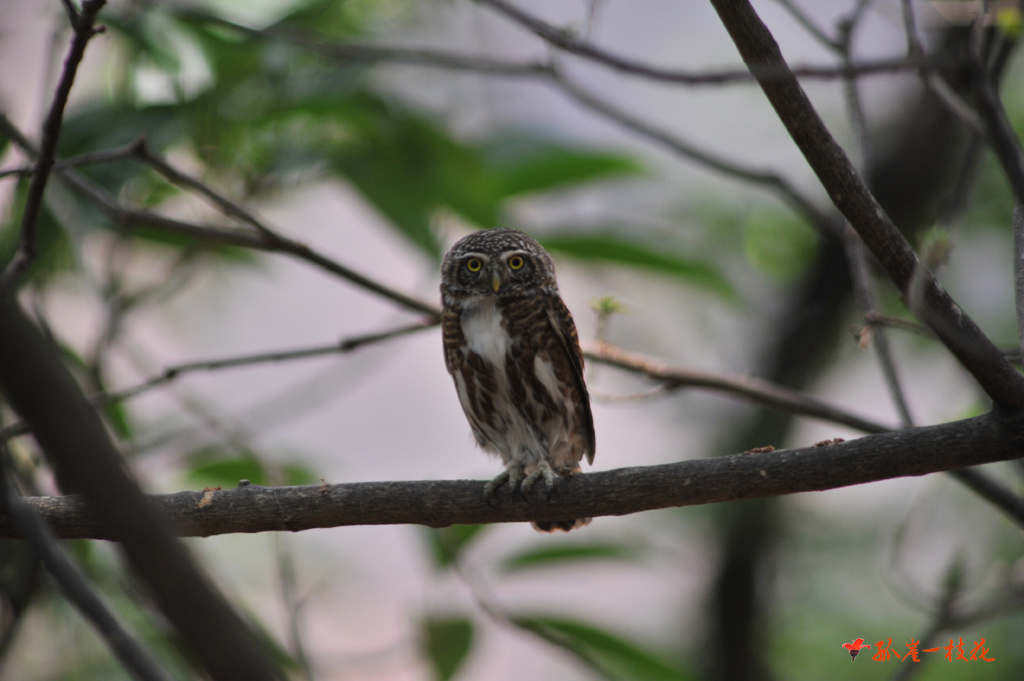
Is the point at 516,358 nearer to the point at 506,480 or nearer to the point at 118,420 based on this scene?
the point at 506,480

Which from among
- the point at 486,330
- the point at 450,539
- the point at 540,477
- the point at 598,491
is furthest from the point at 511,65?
the point at 450,539

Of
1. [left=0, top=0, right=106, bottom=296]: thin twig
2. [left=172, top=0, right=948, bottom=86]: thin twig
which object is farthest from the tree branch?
[left=172, top=0, right=948, bottom=86]: thin twig

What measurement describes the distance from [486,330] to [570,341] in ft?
1.08

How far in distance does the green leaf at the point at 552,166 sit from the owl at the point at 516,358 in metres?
0.45

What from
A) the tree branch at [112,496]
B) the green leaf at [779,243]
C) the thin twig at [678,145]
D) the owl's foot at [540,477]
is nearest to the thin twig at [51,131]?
the tree branch at [112,496]

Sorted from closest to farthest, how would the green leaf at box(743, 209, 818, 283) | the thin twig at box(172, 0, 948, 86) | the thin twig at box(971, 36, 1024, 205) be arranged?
the thin twig at box(971, 36, 1024, 205) → the thin twig at box(172, 0, 948, 86) → the green leaf at box(743, 209, 818, 283)

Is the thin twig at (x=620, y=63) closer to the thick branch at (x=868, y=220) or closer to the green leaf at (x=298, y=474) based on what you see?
the thick branch at (x=868, y=220)

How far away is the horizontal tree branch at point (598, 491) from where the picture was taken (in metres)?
1.84

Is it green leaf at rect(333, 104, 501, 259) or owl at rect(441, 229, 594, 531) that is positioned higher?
green leaf at rect(333, 104, 501, 259)

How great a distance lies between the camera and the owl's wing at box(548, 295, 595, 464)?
3139mm

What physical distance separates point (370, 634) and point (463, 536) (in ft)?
8.52

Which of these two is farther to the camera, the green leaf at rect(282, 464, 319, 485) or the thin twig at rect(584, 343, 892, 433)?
the green leaf at rect(282, 464, 319, 485)

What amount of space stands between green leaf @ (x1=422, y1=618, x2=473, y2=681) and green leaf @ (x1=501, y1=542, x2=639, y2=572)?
1.04 feet

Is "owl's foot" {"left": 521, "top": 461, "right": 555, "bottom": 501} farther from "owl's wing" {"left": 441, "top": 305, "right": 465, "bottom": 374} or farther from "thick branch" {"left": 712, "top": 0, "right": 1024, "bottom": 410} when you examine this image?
"thick branch" {"left": 712, "top": 0, "right": 1024, "bottom": 410}
